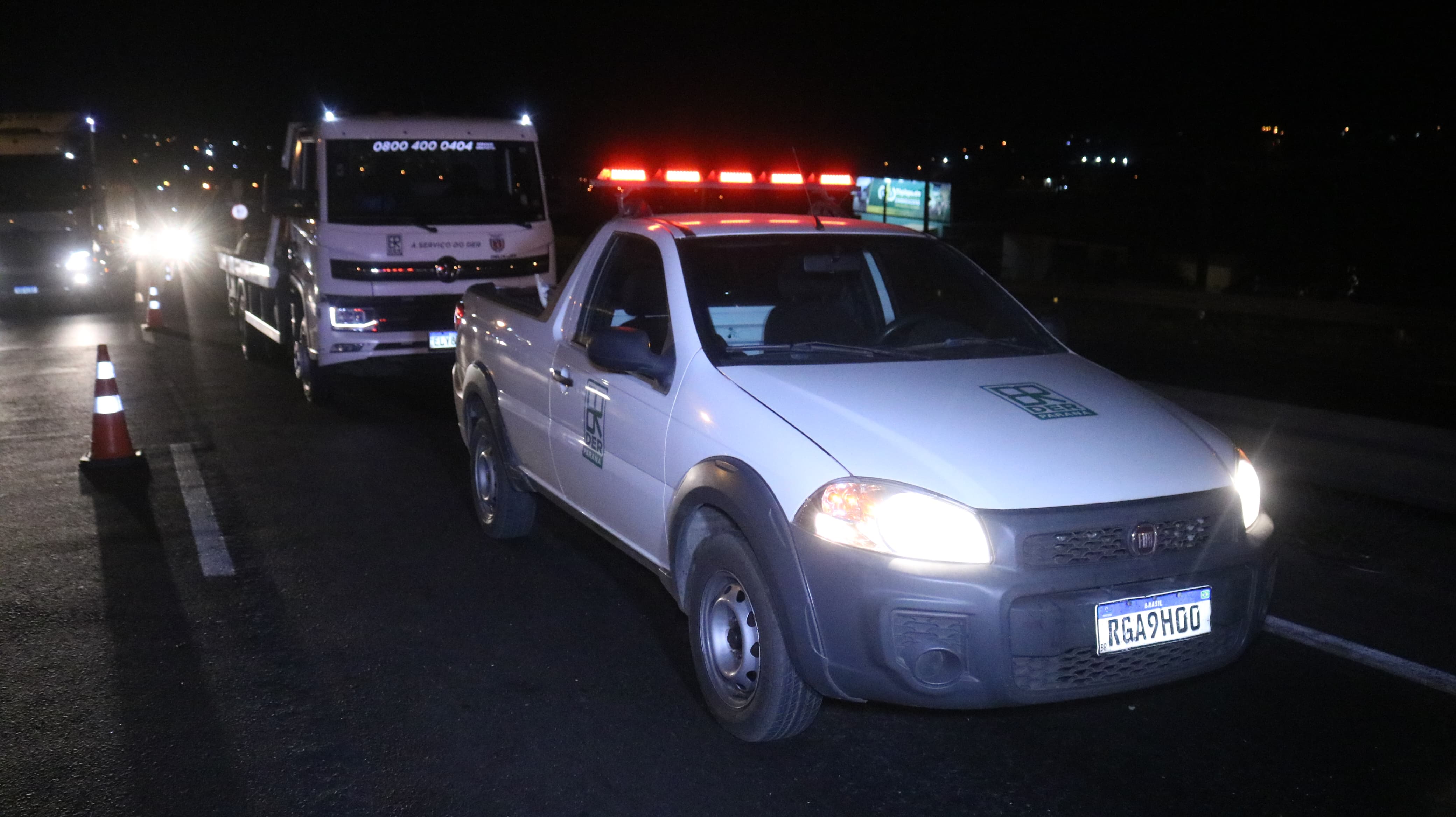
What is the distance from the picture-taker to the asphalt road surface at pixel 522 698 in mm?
3885

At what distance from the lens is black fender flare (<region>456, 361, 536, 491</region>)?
630 centimetres

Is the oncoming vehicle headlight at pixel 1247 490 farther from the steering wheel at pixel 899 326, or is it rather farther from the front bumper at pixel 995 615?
the steering wheel at pixel 899 326

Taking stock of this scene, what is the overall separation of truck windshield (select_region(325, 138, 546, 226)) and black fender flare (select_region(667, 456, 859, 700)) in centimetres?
715

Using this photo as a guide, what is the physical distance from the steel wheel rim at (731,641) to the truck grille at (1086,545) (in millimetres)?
920

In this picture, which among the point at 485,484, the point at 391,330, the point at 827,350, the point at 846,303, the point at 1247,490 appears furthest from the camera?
the point at 391,330

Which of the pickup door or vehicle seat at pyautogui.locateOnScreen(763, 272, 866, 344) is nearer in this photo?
the pickup door

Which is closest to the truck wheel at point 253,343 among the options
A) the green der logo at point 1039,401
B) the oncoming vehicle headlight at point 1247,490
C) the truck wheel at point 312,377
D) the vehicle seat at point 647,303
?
the truck wheel at point 312,377

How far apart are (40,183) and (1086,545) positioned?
21.3 meters

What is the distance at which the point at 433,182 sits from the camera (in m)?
11.1

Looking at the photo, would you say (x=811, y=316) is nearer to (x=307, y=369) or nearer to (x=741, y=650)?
(x=741, y=650)

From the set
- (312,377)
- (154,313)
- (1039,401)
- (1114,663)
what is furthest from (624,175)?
(154,313)

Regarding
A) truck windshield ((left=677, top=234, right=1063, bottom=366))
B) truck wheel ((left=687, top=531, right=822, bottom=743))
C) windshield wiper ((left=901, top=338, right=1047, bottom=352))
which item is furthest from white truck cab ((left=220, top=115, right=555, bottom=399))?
truck wheel ((left=687, top=531, right=822, bottom=743))

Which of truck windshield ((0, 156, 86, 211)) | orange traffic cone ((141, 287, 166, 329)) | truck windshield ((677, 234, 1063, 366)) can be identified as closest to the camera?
truck windshield ((677, 234, 1063, 366))

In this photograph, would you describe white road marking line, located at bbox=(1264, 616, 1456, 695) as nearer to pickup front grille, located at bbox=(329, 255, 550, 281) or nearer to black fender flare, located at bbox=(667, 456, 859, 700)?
black fender flare, located at bbox=(667, 456, 859, 700)
